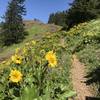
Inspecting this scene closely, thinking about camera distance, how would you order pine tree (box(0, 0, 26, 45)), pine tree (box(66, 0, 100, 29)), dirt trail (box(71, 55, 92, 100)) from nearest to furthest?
dirt trail (box(71, 55, 92, 100)) → pine tree (box(66, 0, 100, 29)) → pine tree (box(0, 0, 26, 45))

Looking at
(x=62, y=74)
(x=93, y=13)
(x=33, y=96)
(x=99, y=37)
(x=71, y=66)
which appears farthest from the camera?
(x=93, y=13)

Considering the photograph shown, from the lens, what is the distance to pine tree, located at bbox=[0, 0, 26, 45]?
58534 millimetres

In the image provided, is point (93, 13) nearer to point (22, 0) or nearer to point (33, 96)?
point (22, 0)

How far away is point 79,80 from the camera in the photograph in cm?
1262

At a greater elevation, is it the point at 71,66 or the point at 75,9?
the point at 75,9

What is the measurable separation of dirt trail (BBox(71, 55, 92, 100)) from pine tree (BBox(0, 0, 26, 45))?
42.0 meters

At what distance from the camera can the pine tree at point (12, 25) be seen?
5853 centimetres

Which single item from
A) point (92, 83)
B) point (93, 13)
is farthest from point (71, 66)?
point (93, 13)

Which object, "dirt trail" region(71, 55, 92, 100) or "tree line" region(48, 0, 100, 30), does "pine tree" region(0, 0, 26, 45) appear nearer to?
"tree line" region(48, 0, 100, 30)

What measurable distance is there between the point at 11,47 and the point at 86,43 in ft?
120

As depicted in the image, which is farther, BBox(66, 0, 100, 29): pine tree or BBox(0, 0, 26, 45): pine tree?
BBox(0, 0, 26, 45): pine tree

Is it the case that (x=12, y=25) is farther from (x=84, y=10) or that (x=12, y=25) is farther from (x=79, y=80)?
(x=79, y=80)

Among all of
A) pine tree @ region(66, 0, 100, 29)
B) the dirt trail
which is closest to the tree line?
pine tree @ region(66, 0, 100, 29)

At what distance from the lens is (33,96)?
6.19 m
